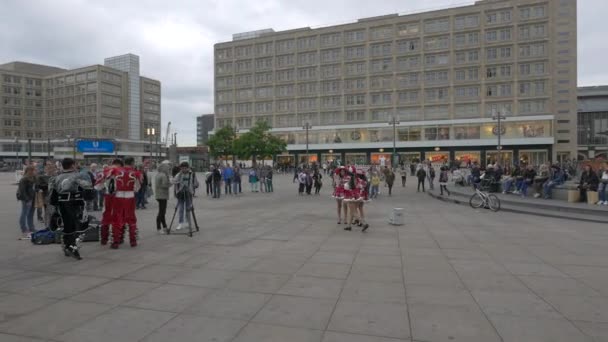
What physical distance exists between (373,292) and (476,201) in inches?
474

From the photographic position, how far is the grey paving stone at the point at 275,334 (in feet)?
12.6

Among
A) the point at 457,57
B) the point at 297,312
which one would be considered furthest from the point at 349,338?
the point at 457,57

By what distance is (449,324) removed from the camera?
4.20 m

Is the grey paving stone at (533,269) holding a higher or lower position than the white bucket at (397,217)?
lower

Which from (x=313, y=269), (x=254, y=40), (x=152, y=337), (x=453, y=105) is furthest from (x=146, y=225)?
(x=254, y=40)

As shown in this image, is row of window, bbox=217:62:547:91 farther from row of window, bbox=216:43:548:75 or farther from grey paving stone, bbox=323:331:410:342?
grey paving stone, bbox=323:331:410:342

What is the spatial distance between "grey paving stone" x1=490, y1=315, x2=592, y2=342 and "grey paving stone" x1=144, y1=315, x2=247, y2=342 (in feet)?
9.11

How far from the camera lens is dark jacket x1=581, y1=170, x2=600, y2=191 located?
15078 mm

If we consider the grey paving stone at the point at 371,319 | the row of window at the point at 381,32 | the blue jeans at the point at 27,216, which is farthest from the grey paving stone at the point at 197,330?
the row of window at the point at 381,32

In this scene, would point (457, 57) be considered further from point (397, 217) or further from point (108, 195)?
point (108, 195)

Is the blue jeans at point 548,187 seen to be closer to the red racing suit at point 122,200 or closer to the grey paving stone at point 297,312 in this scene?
the grey paving stone at point 297,312

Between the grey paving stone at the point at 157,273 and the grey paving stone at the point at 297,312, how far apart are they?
1.93m

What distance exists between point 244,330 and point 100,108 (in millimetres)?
113104

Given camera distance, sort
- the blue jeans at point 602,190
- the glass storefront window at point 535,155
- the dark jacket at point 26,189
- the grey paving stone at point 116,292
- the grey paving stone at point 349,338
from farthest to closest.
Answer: the glass storefront window at point 535,155 → the blue jeans at point 602,190 → the dark jacket at point 26,189 → the grey paving stone at point 116,292 → the grey paving stone at point 349,338
